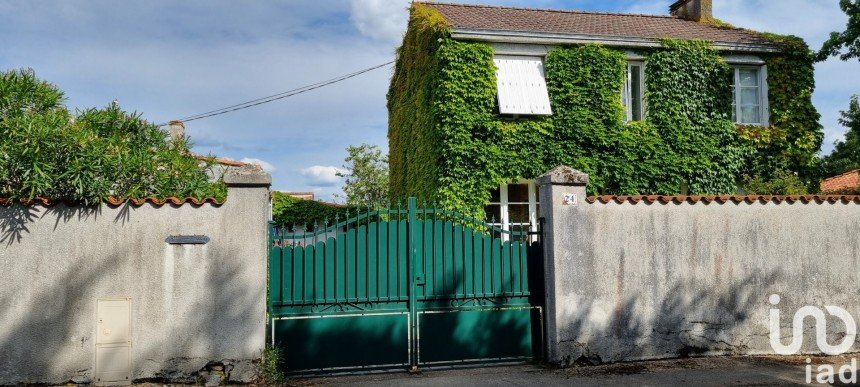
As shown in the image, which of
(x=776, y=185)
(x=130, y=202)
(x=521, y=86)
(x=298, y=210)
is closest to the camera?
(x=130, y=202)

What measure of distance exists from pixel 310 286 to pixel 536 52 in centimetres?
857

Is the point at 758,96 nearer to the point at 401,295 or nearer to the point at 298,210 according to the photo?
the point at 401,295

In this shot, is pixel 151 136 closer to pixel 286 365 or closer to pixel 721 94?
pixel 286 365

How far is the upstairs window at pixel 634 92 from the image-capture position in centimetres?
1403

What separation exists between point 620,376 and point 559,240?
1.73 m

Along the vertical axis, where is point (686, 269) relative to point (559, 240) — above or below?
below

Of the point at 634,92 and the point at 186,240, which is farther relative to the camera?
the point at 634,92

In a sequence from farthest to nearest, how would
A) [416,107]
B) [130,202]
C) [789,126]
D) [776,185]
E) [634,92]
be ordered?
[416,107] → [789,126] → [634,92] → [776,185] → [130,202]

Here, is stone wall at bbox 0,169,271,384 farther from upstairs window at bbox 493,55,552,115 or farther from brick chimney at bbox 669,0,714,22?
brick chimney at bbox 669,0,714,22

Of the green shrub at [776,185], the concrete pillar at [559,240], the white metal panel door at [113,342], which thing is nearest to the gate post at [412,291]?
the concrete pillar at [559,240]

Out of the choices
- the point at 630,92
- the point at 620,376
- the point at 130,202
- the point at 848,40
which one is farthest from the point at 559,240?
the point at 848,40

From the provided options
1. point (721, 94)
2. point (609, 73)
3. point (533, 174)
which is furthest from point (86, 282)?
point (721, 94)

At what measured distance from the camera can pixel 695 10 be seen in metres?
17.3

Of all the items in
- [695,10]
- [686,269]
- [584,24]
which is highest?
[695,10]
